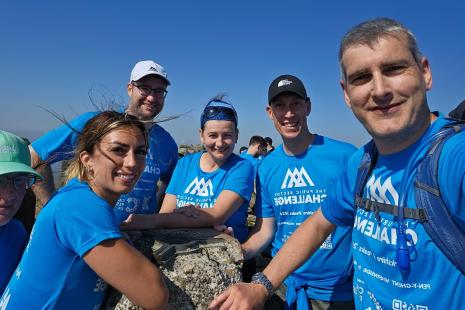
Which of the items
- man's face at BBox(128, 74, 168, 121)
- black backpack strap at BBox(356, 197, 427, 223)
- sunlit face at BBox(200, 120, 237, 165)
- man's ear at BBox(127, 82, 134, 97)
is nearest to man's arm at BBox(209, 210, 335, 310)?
black backpack strap at BBox(356, 197, 427, 223)

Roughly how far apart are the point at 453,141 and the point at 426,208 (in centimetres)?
35

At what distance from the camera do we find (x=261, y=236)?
3738 mm

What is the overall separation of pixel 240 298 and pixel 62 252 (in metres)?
1.19

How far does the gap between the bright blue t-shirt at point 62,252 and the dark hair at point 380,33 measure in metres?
1.81

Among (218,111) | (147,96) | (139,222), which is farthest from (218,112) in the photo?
(139,222)

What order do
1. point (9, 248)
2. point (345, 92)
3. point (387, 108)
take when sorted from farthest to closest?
point (9, 248), point (345, 92), point (387, 108)

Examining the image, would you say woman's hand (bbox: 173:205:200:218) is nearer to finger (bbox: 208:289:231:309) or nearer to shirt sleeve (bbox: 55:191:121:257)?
finger (bbox: 208:289:231:309)

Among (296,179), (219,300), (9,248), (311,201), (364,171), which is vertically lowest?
(9,248)

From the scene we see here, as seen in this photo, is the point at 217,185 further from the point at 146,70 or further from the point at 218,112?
the point at 146,70

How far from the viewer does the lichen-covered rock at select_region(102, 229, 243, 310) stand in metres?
2.34

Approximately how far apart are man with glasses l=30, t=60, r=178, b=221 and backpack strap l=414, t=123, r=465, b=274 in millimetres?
2752

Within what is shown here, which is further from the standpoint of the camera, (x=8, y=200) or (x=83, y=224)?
(x=8, y=200)

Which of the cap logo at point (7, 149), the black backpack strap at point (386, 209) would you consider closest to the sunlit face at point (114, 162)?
the cap logo at point (7, 149)

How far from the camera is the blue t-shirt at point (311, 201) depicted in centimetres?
344
